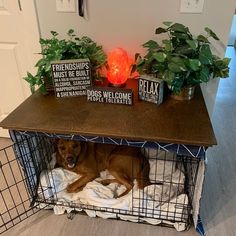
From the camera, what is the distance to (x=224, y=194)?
1710 millimetres

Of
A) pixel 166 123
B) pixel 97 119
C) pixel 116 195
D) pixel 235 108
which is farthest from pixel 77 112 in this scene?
pixel 235 108

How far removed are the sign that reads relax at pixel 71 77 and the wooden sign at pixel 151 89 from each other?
29cm

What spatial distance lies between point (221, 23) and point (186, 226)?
43.9 inches

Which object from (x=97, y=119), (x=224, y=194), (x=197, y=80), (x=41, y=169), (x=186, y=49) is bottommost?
(x=224, y=194)

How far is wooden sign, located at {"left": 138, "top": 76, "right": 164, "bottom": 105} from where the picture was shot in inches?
52.4

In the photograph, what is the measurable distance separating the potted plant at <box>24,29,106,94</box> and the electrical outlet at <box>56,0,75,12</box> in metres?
0.12

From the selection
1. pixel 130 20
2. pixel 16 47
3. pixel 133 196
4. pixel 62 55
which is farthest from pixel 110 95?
pixel 16 47

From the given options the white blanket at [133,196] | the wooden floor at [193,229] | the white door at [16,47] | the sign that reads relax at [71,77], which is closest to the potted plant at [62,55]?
the sign that reads relax at [71,77]

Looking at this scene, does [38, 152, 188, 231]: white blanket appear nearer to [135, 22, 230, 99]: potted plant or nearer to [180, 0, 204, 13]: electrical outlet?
[135, 22, 230, 99]: potted plant

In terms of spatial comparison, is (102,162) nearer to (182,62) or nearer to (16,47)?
(182,62)

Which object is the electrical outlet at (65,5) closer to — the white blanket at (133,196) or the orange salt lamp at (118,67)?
the orange salt lamp at (118,67)

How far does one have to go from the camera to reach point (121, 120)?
128 cm

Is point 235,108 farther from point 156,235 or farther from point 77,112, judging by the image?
point 77,112

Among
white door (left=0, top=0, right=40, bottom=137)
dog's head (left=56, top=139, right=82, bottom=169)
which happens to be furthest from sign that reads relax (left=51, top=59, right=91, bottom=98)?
white door (left=0, top=0, right=40, bottom=137)
